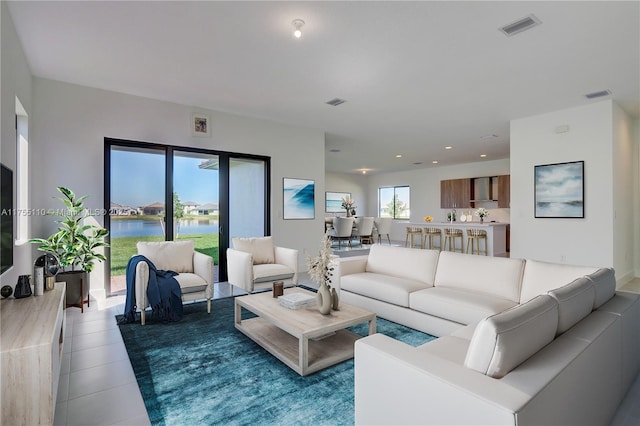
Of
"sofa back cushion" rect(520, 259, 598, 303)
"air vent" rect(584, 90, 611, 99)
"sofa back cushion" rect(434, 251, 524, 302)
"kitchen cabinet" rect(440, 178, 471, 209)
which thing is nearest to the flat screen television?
"sofa back cushion" rect(434, 251, 524, 302)

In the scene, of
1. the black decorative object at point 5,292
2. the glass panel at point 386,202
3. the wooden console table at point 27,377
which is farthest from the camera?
the glass panel at point 386,202

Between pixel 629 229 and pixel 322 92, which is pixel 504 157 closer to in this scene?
pixel 629 229

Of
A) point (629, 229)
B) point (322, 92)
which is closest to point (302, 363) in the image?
point (322, 92)

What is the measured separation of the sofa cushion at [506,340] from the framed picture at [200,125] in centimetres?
503

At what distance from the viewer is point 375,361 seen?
1.44 meters

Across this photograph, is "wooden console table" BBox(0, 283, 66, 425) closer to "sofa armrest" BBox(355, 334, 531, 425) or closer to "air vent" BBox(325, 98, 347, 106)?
"sofa armrest" BBox(355, 334, 531, 425)

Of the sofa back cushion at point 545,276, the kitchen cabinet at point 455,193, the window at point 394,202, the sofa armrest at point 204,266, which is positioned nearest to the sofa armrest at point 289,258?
the sofa armrest at point 204,266

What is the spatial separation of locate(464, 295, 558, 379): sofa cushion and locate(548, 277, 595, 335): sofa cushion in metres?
0.24

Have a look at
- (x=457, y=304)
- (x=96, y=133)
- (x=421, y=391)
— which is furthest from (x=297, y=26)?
(x=96, y=133)

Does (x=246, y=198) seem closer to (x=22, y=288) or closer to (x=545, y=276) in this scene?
(x=22, y=288)

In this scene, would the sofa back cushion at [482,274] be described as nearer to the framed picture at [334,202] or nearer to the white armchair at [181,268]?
the white armchair at [181,268]

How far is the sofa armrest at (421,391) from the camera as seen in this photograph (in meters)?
1.08

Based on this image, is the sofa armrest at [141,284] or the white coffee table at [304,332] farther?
the sofa armrest at [141,284]

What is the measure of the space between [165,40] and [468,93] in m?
3.80
